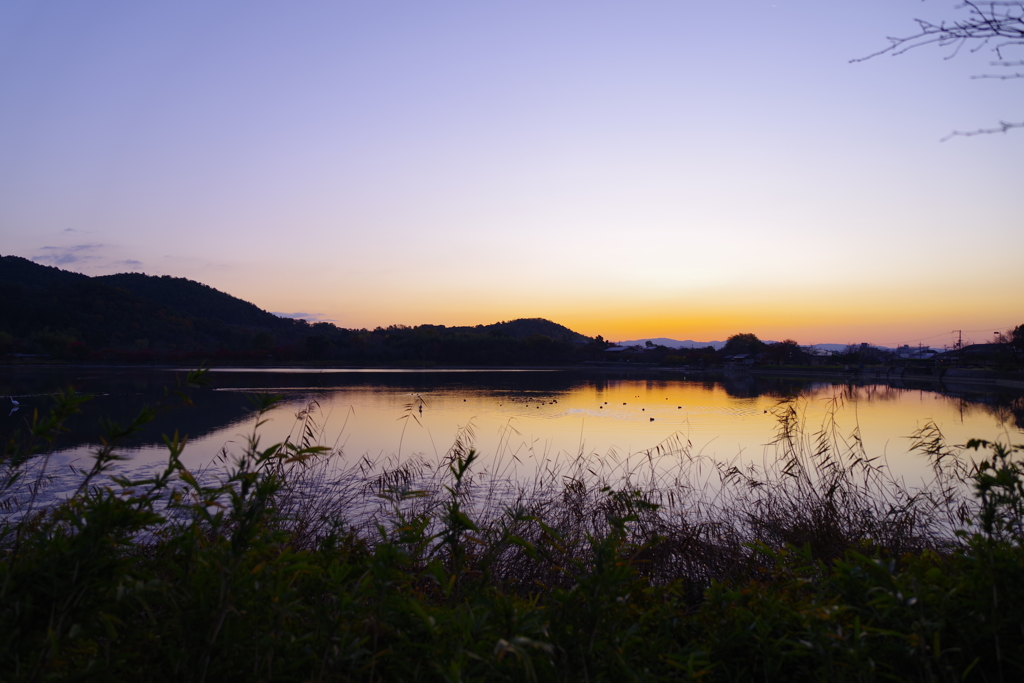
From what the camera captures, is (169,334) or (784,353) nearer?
(169,334)

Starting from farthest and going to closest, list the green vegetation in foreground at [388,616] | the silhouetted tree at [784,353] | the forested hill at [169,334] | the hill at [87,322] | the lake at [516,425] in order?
the silhouetted tree at [784,353] → the forested hill at [169,334] → the hill at [87,322] → the lake at [516,425] → the green vegetation in foreground at [388,616]

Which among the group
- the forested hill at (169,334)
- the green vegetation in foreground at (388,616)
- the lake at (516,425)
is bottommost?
the lake at (516,425)

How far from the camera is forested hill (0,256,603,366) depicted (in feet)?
198

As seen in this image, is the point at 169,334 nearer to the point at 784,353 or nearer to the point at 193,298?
the point at 193,298

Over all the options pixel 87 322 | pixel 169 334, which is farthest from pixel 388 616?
pixel 169 334

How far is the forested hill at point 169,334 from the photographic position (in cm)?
6042

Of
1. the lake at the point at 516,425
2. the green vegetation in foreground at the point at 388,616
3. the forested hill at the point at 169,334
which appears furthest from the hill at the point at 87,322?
the green vegetation in foreground at the point at 388,616

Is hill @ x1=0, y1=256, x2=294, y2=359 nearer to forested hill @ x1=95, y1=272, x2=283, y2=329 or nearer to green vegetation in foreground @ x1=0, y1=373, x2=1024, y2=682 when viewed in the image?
forested hill @ x1=95, y1=272, x2=283, y2=329

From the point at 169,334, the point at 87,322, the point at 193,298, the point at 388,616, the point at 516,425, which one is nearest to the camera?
the point at 388,616

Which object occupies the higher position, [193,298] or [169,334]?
[193,298]

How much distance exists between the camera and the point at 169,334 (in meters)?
71.1

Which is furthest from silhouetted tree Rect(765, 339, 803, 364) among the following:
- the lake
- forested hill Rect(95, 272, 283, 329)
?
forested hill Rect(95, 272, 283, 329)

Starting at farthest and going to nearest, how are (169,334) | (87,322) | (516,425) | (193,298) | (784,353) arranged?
(193,298) < (784,353) < (169,334) < (87,322) < (516,425)

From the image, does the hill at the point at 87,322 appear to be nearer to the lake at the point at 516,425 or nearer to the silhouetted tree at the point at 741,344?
the lake at the point at 516,425
